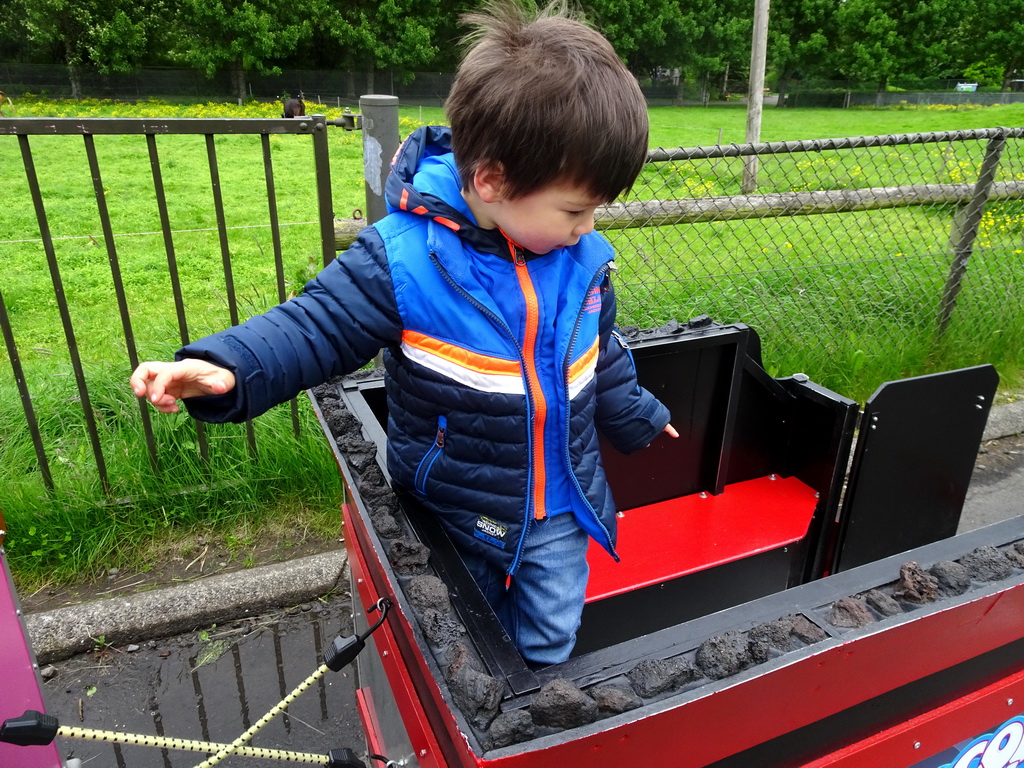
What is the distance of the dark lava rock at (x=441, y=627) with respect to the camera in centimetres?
98

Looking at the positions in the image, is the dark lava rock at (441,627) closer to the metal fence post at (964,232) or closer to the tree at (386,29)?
the metal fence post at (964,232)

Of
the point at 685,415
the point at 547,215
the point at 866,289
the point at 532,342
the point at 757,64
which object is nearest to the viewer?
the point at 547,215

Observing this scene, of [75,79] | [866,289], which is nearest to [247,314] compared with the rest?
[866,289]

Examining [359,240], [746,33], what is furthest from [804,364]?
[746,33]

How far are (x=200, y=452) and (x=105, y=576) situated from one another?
52 cm

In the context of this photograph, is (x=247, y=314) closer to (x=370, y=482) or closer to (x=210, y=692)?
(x=210, y=692)

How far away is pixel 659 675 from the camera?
938 mm

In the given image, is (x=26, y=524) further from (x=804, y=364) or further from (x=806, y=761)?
(x=804, y=364)

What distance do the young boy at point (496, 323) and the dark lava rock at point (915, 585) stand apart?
52cm

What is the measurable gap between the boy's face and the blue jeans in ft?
1.73

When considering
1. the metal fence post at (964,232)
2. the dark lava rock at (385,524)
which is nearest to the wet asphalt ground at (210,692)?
the dark lava rock at (385,524)

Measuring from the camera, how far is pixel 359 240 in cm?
127

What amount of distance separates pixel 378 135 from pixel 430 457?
1.42 m

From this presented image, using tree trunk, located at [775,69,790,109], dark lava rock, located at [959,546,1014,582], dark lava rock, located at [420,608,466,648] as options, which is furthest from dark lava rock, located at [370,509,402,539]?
tree trunk, located at [775,69,790,109]
